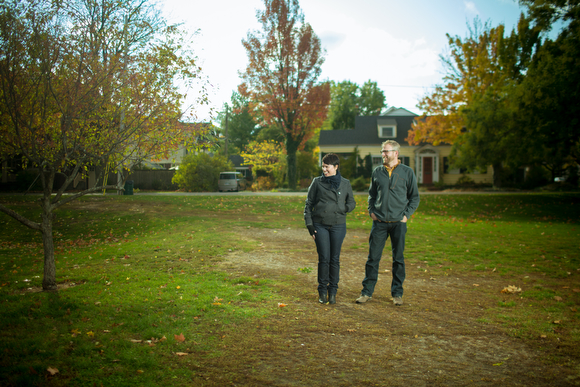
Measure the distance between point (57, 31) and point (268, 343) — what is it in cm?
524

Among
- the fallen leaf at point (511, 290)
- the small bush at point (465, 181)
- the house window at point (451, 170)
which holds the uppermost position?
the house window at point (451, 170)

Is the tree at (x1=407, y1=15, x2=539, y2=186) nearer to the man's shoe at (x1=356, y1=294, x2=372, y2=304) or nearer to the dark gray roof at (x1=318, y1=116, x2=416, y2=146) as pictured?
the dark gray roof at (x1=318, y1=116, x2=416, y2=146)

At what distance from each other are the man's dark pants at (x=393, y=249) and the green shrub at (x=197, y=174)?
89.3ft

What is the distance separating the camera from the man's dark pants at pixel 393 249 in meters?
5.75

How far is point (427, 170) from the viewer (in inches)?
1451

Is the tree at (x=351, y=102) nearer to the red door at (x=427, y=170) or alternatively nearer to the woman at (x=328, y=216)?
the red door at (x=427, y=170)

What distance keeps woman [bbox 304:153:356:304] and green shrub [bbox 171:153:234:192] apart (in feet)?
88.8

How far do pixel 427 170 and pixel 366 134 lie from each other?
21.6 ft

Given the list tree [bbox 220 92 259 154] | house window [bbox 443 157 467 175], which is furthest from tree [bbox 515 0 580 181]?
tree [bbox 220 92 259 154]

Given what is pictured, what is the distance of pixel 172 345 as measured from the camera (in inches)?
170

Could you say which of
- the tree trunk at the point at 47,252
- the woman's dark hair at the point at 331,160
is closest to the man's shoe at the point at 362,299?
the woman's dark hair at the point at 331,160

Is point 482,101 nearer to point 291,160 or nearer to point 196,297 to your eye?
point 291,160

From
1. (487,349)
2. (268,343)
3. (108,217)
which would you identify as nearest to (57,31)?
(268,343)

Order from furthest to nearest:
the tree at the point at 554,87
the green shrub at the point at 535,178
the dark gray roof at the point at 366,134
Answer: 1. the dark gray roof at the point at 366,134
2. the green shrub at the point at 535,178
3. the tree at the point at 554,87
